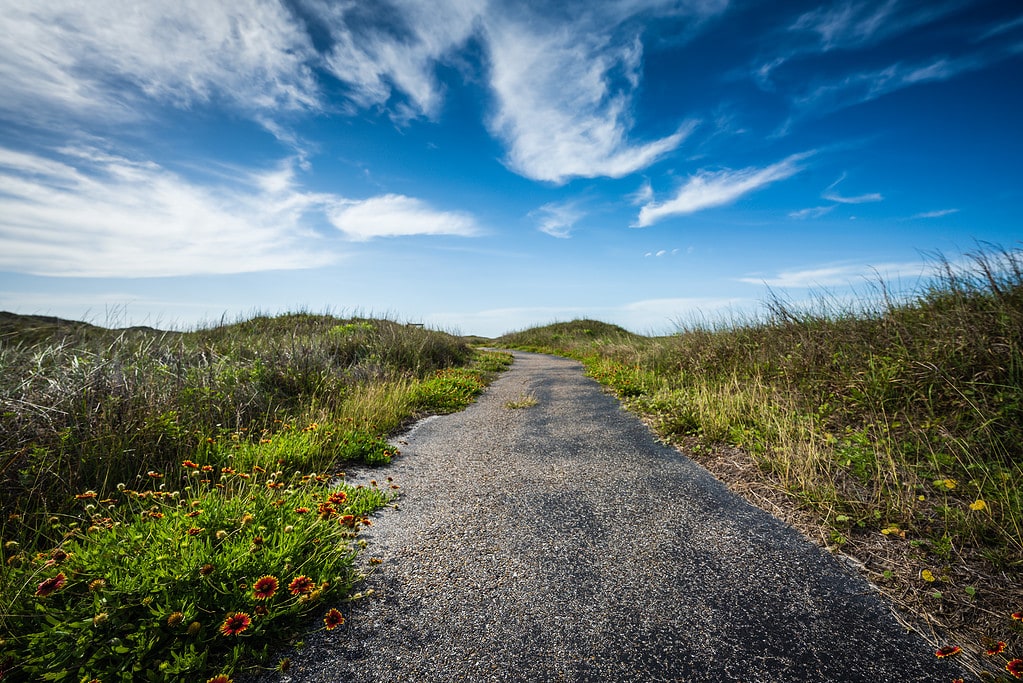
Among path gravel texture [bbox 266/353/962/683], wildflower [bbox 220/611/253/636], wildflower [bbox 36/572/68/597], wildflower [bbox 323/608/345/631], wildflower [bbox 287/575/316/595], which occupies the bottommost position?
path gravel texture [bbox 266/353/962/683]

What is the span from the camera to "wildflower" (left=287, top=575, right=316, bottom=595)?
2.25m

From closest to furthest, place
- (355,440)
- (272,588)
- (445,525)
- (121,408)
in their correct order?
(272,588)
(445,525)
(121,408)
(355,440)

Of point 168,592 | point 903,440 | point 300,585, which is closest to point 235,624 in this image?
point 300,585

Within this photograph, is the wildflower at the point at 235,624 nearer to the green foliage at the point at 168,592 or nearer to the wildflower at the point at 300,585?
the green foliage at the point at 168,592

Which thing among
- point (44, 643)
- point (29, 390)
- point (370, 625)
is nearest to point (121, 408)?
point (29, 390)

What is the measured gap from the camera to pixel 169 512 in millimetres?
2979

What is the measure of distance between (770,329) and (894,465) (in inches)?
202

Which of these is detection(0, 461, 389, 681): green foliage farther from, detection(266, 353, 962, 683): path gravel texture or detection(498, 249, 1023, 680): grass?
detection(498, 249, 1023, 680): grass

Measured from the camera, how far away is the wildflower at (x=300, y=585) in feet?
7.39

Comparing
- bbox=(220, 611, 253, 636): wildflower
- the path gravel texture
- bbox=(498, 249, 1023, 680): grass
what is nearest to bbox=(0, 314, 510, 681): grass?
bbox=(220, 611, 253, 636): wildflower

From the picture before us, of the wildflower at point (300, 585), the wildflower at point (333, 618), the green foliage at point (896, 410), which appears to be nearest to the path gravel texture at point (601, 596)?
the wildflower at point (333, 618)

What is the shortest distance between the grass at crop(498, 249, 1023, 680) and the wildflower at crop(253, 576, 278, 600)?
3.37 metres

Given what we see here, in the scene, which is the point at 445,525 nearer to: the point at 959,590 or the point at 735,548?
the point at 735,548

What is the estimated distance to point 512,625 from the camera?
2.37 m
